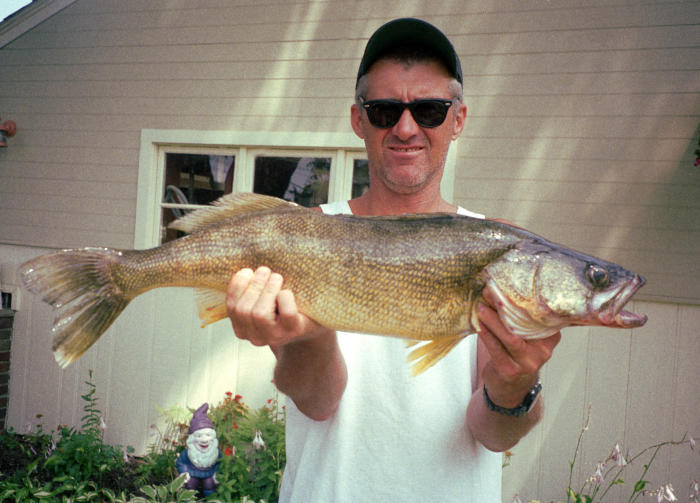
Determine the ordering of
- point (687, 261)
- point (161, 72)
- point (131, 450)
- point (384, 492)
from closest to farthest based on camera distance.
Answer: point (384, 492) < point (687, 261) < point (131, 450) < point (161, 72)

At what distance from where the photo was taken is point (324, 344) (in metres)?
2.11

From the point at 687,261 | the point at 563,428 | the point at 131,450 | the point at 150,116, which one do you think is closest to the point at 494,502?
the point at 563,428

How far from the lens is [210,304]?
204 centimetres

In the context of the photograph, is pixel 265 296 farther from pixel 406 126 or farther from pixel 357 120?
pixel 357 120

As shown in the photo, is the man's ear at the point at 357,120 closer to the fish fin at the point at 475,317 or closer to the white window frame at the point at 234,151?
the fish fin at the point at 475,317

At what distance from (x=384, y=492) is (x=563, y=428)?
349cm

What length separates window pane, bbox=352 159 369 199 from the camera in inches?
226

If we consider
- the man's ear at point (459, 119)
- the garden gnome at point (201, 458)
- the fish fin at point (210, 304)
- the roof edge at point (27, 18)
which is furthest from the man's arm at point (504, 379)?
the roof edge at point (27, 18)

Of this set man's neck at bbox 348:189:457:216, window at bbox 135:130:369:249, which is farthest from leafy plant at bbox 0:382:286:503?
man's neck at bbox 348:189:457:216

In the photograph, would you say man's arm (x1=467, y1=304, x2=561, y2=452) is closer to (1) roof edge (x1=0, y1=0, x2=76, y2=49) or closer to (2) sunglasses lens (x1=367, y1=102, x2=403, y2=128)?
(2) sunglasses lens (x1=367, y1=102, x2=403, y2=128)

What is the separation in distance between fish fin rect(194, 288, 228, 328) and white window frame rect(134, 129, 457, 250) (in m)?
3.78

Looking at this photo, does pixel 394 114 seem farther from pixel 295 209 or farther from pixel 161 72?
pixel 161 72

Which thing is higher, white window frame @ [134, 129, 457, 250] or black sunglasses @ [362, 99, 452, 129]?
white window frame @ [134, 129, 457, 250]

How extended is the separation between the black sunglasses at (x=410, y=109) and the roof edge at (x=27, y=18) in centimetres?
626
